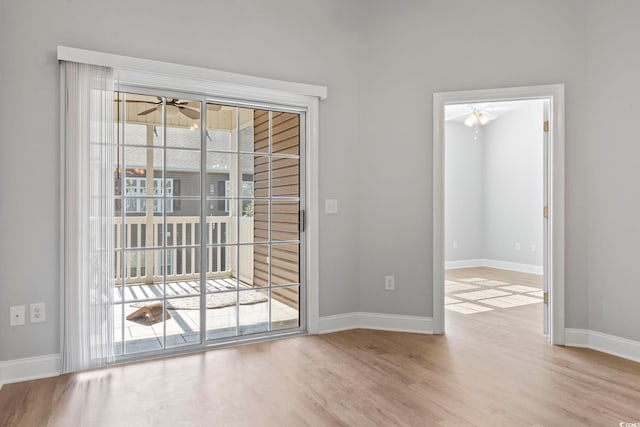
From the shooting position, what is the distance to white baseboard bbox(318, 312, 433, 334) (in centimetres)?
373

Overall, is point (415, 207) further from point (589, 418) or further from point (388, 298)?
point (589, 418)

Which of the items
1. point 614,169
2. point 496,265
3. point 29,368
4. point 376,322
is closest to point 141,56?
point 29,368

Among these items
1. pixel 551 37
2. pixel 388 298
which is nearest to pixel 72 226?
pixel 388 298

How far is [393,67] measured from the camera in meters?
3.81

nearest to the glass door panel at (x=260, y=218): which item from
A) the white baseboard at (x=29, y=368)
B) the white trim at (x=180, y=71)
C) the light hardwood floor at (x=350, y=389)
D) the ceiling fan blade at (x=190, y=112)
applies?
the ceiling fan blade at (x=190, y=112)

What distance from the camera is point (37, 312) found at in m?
2.71

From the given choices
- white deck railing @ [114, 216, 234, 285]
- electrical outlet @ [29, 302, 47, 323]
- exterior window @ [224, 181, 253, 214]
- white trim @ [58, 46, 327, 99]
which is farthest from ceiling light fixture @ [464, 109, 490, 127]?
electrical outlet @ [29, 302, 47, 323]

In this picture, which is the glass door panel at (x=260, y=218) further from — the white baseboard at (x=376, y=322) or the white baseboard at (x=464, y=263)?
the white baseboard at (x=464, y=263)

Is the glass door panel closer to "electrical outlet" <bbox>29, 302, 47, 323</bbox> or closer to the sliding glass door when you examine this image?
the sliding glass door

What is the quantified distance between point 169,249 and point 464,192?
6.55m

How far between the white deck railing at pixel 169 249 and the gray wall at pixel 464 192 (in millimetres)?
5734

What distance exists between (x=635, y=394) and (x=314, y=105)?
10.1 ft

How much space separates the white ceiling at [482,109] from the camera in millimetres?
7069

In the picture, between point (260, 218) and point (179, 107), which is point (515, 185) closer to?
point (260, 218)
